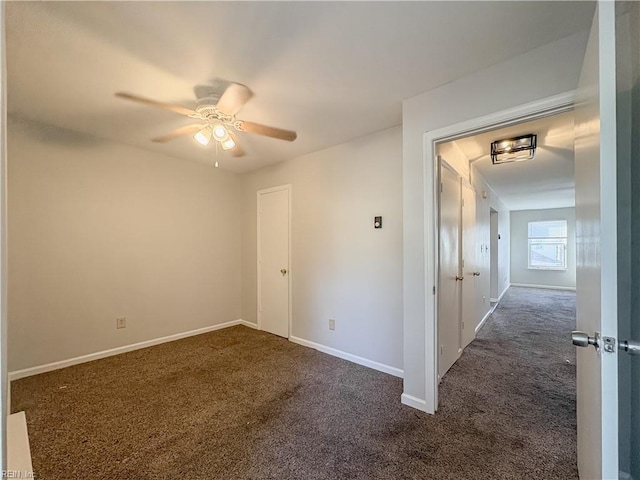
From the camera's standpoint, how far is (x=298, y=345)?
3.53 metres

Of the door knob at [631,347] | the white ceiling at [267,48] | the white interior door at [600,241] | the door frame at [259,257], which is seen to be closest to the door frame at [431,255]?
the white ceiling at [267,48]

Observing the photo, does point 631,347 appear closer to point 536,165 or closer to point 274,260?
point 274,260

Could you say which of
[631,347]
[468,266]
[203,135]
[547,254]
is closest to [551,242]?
[547,254]

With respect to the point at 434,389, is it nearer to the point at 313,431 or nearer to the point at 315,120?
the point at 313,431

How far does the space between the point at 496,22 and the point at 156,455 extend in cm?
322

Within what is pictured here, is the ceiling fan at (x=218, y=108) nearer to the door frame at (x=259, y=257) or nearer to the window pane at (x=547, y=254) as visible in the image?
the door frame at (x=259, y=257)

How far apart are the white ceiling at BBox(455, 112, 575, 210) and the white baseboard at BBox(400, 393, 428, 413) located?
7.55 ft

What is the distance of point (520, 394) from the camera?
2.34 metres

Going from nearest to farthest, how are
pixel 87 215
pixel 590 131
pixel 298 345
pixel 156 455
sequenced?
pixel 590 131
pixel 156 455
pixel 87 215
pixel 298 345

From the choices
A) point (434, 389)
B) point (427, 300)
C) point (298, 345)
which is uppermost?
point (427, 300)

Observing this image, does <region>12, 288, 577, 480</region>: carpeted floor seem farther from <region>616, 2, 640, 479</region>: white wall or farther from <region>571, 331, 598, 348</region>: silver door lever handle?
<region>571, 331, 598, 348</region>: silver door lever handle

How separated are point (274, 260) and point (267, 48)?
2805 millimetres

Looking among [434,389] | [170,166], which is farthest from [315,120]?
[434,389]

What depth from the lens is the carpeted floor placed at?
1.58 meters
